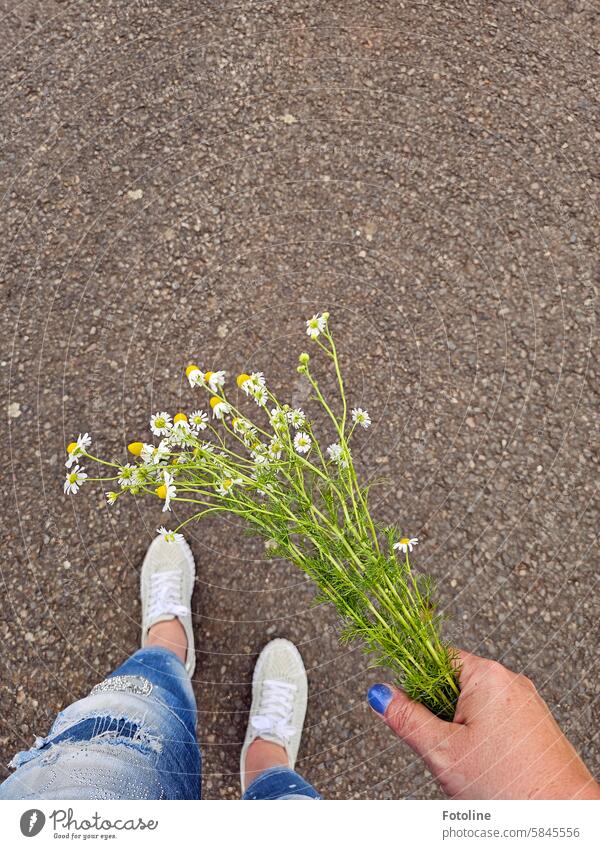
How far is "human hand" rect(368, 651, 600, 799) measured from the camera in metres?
1.45

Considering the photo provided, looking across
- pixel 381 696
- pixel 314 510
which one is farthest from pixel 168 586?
pixel 314 510

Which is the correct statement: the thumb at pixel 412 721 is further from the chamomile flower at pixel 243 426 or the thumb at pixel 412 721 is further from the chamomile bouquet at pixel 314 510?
the chamomile flower at pixel 243 426

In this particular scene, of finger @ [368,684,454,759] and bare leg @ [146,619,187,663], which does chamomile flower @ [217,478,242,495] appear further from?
bare leg @ [146,619,187,663]

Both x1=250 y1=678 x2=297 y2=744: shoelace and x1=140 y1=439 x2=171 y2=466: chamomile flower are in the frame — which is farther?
x1=250 y1=678 x2=297 y2=744: shoelace

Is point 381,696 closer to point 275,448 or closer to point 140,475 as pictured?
point 275,448

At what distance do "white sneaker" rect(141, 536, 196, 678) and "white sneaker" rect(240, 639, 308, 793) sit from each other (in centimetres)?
22

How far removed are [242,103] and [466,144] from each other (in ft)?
2.50

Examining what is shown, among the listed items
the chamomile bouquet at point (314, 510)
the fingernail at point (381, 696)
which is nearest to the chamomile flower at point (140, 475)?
the chamomile bouquet at point (314, 510)

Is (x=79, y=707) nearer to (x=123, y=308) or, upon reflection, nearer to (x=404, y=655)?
(x=404, y=655)

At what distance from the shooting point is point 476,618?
6.82 ft

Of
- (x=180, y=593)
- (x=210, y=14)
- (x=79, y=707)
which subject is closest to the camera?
(x=79, y=707)

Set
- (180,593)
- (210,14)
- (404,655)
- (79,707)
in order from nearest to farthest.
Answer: (404,655)
(79,707)
(180,593)
(210,14)

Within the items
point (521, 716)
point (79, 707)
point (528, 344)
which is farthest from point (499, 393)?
point (79, 707)

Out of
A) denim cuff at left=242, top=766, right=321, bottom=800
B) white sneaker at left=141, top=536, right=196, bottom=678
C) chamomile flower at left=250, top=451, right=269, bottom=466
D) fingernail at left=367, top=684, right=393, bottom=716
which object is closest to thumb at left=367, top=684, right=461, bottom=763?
fingernail at left=367, top=684, right=393, bottom=716
